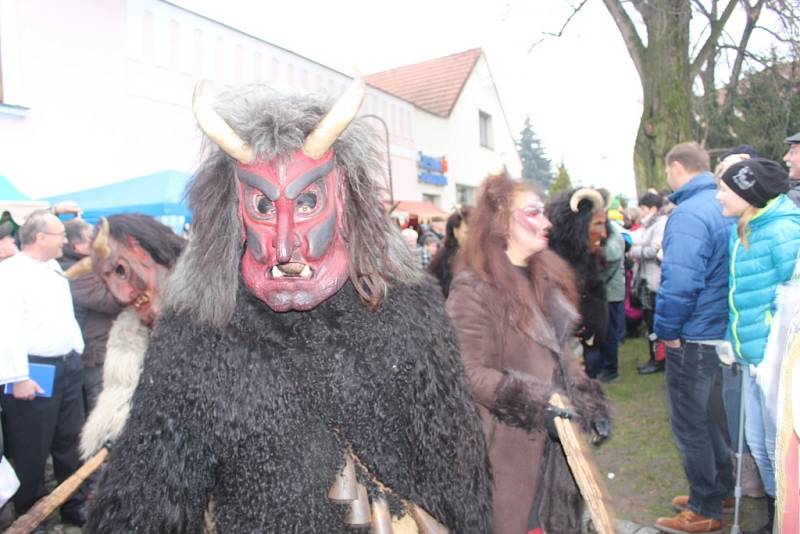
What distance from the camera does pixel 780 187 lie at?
309 cm

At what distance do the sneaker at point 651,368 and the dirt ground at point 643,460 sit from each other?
0.22 meters

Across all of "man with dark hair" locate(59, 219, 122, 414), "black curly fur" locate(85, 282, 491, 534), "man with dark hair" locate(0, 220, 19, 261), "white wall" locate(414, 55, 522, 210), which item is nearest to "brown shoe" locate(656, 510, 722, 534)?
"black curly fur" locate(85, 282, 491, 534)

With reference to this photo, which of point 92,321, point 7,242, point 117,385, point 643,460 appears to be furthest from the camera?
point 643,460

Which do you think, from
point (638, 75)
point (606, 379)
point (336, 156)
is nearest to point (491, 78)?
point (638, 75)

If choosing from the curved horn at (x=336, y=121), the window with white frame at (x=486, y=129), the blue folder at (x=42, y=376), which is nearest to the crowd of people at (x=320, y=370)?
the curved horn at (x=336, y=121)

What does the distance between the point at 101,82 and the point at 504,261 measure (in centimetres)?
791

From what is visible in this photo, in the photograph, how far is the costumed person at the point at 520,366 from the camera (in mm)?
2422

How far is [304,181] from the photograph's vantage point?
5.68 feet

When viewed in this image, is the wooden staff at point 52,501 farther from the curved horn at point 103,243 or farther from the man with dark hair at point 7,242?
the man with dark hair at point 7,242

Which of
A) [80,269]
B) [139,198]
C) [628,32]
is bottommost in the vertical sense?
[80,269]

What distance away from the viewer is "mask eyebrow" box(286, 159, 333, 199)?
1720mm

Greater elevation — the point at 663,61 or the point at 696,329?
the point at 663,61

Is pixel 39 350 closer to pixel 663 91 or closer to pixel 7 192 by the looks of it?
pixel 7 192

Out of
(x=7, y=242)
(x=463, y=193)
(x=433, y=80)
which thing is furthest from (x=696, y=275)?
(x=433, y=80)
